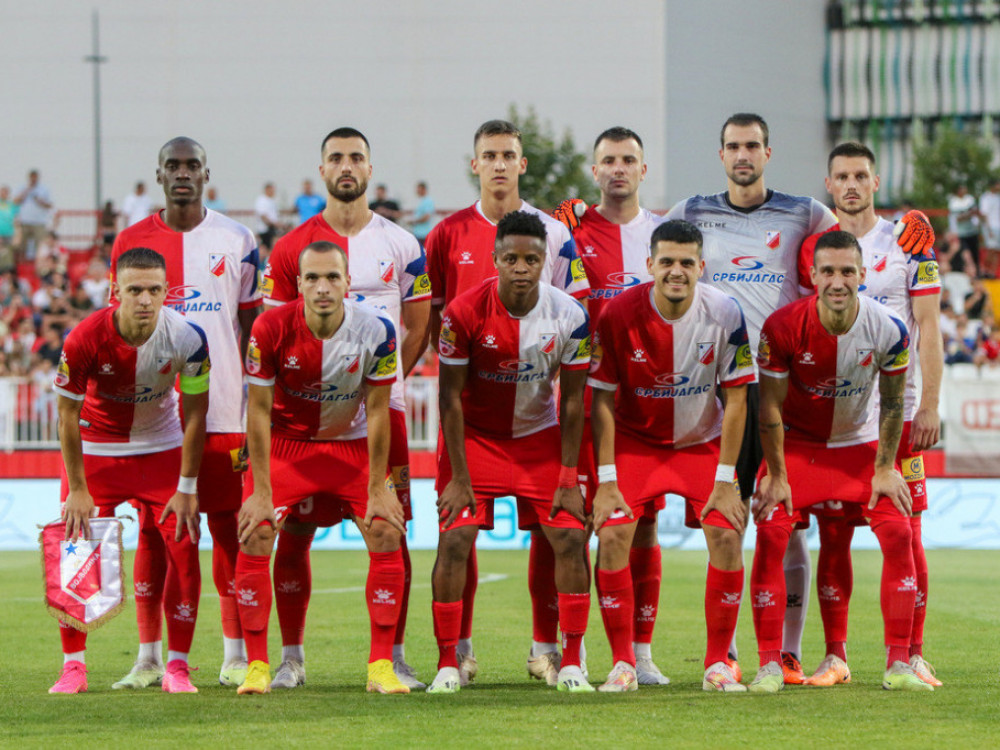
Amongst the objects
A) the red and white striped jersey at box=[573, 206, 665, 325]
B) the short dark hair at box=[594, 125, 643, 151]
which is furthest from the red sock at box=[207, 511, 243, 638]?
the short dark hair at box=[594, 125, 643, 151]

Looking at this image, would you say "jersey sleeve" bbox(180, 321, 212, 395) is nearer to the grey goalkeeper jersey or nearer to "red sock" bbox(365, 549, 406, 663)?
"red sock" bbox(365, 549, 406, 663)

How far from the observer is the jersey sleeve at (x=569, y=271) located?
8312 mm

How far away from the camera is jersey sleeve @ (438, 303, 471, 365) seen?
764cm

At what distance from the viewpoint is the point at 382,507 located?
24.8ft

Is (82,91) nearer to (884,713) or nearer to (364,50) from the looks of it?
(364,50)

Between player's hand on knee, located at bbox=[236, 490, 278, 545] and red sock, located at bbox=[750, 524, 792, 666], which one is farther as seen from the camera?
red sock, located at bbox=[750, 524, 792, 666]

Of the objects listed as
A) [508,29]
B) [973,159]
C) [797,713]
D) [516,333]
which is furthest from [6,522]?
[973,159]

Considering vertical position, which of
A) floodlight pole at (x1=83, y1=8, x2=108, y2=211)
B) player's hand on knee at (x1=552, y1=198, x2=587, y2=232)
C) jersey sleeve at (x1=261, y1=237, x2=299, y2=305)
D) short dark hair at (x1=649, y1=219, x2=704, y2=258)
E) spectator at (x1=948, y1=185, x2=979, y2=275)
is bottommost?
jersey sleeve at (x1=261, y1=237, x2=299, y2=305)

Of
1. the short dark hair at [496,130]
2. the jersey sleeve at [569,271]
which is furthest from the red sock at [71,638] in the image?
the short dark hair at [496,130]

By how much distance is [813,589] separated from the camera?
1284 cm

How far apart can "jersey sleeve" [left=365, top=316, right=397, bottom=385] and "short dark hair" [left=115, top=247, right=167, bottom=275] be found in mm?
1158

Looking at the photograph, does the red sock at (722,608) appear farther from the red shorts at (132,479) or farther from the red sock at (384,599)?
Answer: the red shorts at (132,479)

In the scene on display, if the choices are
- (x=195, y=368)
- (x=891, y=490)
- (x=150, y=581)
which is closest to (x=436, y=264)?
(x=195, y=368)

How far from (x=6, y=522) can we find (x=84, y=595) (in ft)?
35.0
